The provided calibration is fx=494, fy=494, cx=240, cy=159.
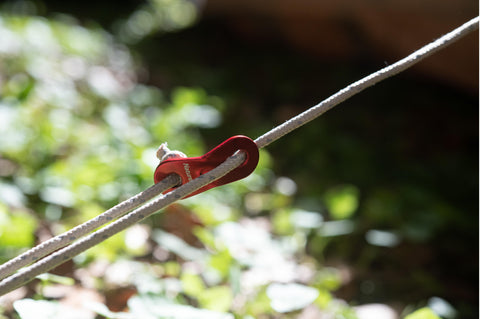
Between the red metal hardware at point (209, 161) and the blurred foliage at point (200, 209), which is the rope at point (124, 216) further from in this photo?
the blurred foliage at point (200, 209)

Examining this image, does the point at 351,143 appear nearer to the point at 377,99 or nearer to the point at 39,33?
the point at 377,99

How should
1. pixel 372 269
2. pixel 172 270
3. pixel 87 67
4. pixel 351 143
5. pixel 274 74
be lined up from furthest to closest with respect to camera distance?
pixel 274 74 → pixel 87 67 → pixel 351 143 → pixel 372 269 → pixel 172 270

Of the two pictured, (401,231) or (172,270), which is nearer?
(172,270)

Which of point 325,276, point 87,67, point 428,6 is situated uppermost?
point 87,67

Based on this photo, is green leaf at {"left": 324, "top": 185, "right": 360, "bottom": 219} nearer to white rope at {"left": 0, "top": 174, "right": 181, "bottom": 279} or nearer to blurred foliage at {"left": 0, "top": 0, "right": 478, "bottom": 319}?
blurred foliage at {"left": 0, "top": 0, "right": 478, "bottom": 319}

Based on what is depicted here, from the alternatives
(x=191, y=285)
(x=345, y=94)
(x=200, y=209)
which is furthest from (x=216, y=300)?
(x=345, y=94)

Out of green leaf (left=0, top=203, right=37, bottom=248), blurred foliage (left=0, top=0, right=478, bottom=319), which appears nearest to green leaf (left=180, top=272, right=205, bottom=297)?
blurred foliage (left=0, top=0, right=478, bottom=319)

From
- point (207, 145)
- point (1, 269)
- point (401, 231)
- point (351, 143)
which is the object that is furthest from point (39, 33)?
point (1, 269)
